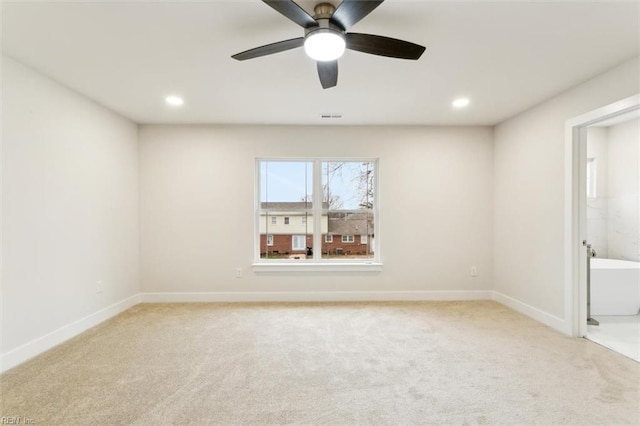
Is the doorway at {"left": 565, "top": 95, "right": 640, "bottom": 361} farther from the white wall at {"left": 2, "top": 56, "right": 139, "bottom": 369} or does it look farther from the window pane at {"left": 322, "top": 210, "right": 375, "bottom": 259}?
the white wall at {"left": 2, "top": 56, "right": 139, "bottom": 369}

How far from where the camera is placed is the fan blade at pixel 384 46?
179 centimetres

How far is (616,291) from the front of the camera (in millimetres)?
3561

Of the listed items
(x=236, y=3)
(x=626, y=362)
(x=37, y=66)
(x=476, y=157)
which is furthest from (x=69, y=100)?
(x=626, y=362)

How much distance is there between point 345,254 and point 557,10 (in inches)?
130

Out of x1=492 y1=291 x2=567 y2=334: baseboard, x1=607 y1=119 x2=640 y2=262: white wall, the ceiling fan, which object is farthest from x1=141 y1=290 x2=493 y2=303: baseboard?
the ceiling fan

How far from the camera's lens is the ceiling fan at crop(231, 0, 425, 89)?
5.09ft

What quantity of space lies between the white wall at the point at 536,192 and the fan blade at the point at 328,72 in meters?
2.39

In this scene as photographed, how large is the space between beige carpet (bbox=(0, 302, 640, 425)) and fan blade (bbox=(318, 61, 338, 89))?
86.4 inches

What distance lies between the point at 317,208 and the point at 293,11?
290cm

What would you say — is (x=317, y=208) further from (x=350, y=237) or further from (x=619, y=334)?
(x=619, y=334)

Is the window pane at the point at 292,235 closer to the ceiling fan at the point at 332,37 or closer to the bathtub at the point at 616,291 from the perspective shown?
the ceiling fan at the point at 332,37

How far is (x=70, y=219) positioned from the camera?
296cm

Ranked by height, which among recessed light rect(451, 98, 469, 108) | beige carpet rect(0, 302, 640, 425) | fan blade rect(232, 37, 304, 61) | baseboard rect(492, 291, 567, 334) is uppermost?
recessed light rect(451, 98, 469, 108)

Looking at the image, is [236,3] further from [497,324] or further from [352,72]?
[497,324]
